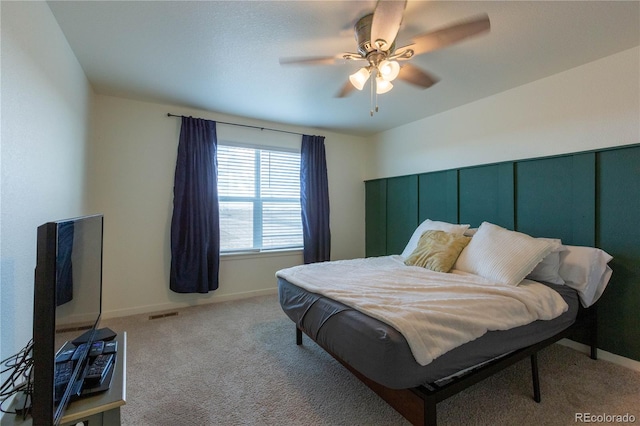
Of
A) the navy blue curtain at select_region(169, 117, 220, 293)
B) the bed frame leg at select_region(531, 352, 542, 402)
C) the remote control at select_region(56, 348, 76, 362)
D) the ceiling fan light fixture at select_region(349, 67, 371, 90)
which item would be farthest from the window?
the bed frame leg at select_region(531, 352, 542, 402)

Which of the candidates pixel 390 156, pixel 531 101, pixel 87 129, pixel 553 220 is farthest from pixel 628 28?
pixel 87 129

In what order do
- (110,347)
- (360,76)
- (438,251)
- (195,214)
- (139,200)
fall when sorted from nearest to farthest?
1. (110,347)
2. (360,76)
3. (438,251)
4. (139,200)
5. (195,214)

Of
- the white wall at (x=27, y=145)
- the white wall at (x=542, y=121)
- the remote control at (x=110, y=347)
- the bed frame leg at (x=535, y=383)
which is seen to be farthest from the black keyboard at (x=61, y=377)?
the white wall at (x=542, y=121)

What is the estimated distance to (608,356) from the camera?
2.15 metres

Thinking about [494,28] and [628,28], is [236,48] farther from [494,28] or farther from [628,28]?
[628,28]

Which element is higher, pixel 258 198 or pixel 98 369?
pixel 258 198

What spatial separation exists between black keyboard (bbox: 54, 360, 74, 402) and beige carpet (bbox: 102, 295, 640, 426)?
27.5 inches

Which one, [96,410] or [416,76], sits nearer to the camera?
[96,410]

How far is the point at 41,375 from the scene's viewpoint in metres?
0.82

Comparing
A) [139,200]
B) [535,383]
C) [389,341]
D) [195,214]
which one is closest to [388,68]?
[389,341]

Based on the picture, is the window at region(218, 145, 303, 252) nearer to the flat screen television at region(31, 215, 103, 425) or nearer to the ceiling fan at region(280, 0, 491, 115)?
the ceiling fan at region(280, 0, 491, 115)

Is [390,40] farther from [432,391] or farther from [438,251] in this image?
[432,391]

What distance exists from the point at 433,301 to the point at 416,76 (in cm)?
164

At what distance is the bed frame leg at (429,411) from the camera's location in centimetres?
125
